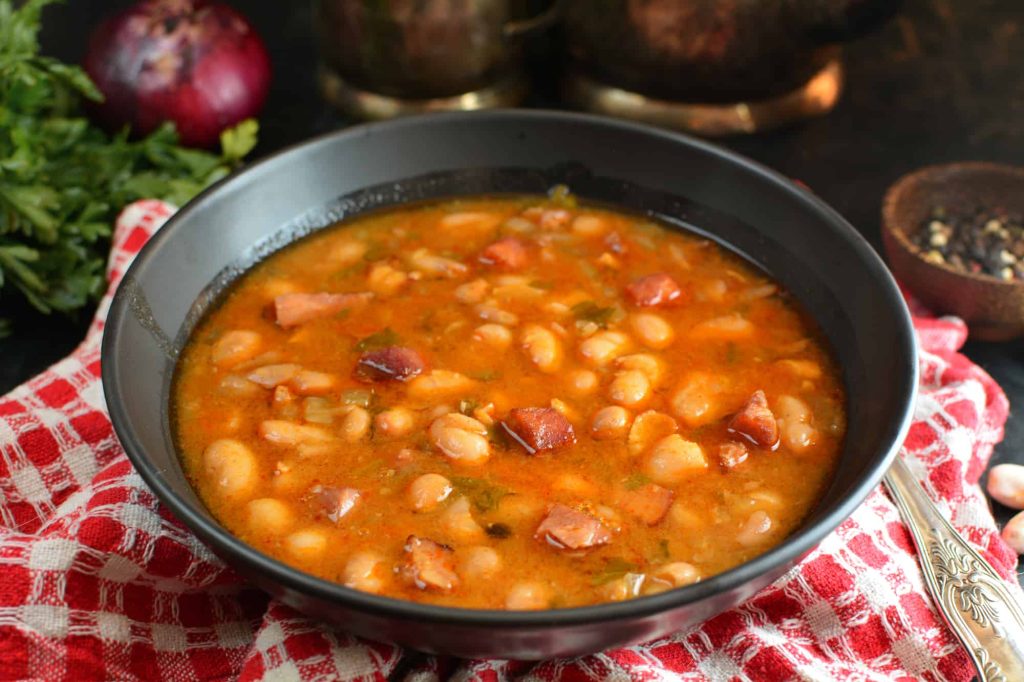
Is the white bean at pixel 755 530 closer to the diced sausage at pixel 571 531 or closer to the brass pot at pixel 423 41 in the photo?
the diced sausage at pixel 571 531

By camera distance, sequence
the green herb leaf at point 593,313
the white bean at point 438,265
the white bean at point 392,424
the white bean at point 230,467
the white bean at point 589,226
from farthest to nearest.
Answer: the white bean at point 589,226 → the white bean at point 438,265 → the green herb leaf at point 593,313 → the white bean at point 392,424 → the white bean at point 230,467

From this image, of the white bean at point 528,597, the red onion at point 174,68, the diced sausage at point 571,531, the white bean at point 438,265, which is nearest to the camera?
the white bean at point 528,597

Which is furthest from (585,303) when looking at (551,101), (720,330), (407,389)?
(551,101)

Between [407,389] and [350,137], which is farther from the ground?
[350,137]

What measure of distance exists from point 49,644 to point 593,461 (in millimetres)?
1061

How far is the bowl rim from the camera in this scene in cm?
295

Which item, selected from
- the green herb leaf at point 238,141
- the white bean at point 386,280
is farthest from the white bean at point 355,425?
the green herb leaf at point 238,141

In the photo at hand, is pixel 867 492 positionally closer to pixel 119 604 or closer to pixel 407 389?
pixel 407 389

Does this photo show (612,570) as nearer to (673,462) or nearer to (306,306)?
(673,462)

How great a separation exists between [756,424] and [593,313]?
533mm

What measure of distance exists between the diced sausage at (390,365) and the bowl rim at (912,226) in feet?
4.77

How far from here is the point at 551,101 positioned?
416 cm

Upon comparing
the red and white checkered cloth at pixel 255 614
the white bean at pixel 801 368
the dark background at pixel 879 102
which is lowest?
the dark background at pixel 879 102

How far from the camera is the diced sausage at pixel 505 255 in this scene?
277 cm
